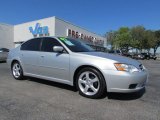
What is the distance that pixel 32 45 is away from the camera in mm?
6211

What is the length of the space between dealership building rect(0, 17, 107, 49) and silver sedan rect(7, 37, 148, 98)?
18624mm

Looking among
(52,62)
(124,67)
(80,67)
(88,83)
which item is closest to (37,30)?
(52,62)

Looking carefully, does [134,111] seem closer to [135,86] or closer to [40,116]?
[135,86]

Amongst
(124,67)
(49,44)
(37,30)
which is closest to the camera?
(124,67)

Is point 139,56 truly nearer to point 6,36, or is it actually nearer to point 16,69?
point 6,36

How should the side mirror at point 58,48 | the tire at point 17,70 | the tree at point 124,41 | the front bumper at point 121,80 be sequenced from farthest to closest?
the tree at point 124,41
the tire at point 17,70
the side mirror at point 58,48
the front bumper at point 121,80

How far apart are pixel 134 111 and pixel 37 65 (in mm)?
3170

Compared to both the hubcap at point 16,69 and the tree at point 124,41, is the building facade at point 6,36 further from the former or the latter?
the tree at point 124,41

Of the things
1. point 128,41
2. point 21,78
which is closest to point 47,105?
point 21,78

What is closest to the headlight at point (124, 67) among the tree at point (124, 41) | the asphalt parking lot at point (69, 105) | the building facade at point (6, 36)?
the asphalt parking lot at point (69, 105)

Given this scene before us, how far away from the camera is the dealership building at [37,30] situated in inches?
973

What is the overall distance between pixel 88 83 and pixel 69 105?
0.86 m

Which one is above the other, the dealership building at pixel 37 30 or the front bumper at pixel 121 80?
the dealership building at pixel 37 30

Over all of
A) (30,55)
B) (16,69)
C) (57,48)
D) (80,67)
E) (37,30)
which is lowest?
(16,69)
